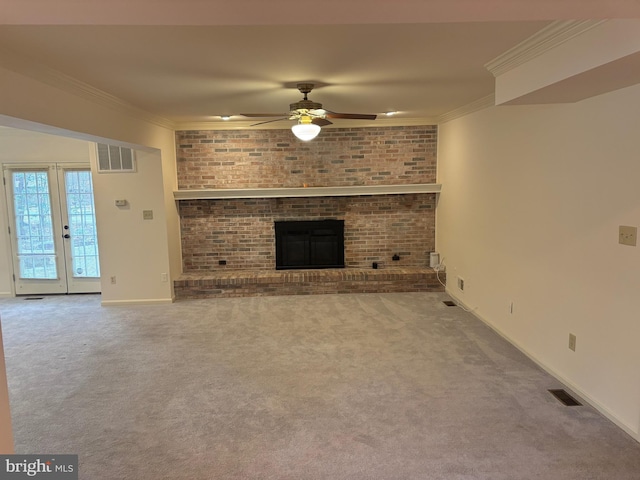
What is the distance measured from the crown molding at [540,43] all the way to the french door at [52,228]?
5750mm

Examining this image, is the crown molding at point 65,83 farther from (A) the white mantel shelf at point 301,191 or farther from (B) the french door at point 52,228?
(B) the french door at point 52,228

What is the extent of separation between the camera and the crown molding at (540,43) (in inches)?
80.0

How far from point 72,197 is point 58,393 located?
3.86 m

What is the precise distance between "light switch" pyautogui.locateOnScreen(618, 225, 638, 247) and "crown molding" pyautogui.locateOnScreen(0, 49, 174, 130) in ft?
13.0

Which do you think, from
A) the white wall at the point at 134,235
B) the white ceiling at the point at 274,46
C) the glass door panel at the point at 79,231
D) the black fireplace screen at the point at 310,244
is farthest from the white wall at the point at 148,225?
the black fireplace screen at the point at 310,244

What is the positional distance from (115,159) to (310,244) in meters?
2.92

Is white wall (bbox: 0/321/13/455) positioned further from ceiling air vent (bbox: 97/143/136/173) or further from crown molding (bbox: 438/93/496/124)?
crown molding (bbox: 438/93/496/124)

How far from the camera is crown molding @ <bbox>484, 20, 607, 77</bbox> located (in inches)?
80.0

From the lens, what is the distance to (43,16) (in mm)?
1429

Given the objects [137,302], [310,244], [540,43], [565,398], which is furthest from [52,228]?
[565,398]

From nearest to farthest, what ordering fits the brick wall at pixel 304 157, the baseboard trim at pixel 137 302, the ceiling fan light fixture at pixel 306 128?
1. the ceiling fan light fixture at pixel 306 128
2. the baseboard trim at pixel 137 302
3. the brick wall at pixel 304 157

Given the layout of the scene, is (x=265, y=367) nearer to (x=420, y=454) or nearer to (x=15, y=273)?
(x=420, y=454)

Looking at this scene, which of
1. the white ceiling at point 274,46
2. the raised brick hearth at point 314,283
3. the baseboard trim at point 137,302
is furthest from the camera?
the raised brick hearth at point 314,283

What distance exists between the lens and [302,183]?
5.99 m
